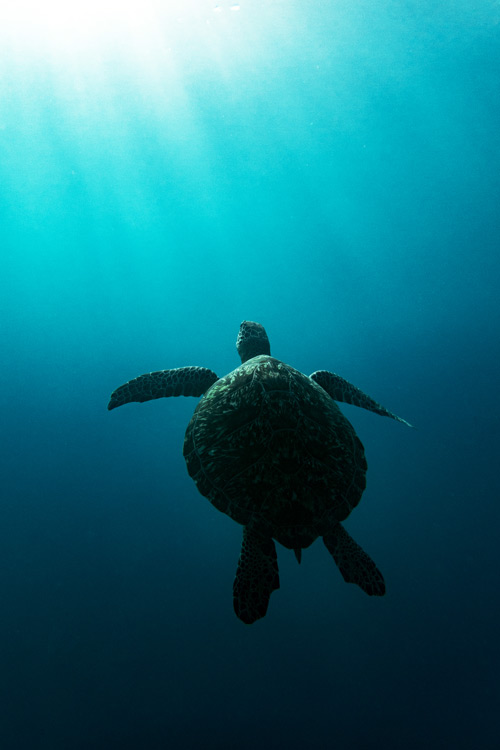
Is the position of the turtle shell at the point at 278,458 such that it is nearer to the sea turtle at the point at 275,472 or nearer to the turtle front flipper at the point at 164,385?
the sea turtle at the point at 275,472

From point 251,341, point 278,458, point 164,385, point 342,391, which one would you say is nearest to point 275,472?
point 278,458

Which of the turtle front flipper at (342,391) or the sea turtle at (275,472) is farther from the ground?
the turtle front flipper at (342,391)

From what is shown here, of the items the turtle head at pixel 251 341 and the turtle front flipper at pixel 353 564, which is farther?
the turtle head at pixel 251 341

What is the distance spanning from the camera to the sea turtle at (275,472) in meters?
2.27

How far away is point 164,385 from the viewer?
384cm

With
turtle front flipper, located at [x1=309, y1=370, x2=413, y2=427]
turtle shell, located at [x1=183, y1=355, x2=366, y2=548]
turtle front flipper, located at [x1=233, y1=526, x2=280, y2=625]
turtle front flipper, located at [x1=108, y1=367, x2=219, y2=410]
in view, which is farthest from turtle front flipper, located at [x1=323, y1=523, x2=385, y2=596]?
turtle front flipper, located at [x1=108, y1=367, x2=219, y2=410]

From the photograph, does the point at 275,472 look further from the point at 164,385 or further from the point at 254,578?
the point at 164,385

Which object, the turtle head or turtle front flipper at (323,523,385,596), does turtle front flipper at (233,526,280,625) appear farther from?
the turtle head

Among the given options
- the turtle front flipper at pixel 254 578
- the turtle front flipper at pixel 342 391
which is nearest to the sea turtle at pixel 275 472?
the turtle front flipper at pixel 254 578

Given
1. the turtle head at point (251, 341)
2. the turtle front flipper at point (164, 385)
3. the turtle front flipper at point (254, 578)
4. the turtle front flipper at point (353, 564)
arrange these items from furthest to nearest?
1. the turtle head at point (251, 341)
2. the turtle front flipper at point (164, 385)
3. the turtle front flipper at point (353, 564)
4. the turtle front flipper at point (254, 578)

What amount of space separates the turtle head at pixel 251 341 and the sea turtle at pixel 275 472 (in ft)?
4.94

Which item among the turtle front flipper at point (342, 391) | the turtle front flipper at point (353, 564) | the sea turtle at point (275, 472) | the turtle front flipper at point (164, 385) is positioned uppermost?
the turtle front flipper at point (164, 385)

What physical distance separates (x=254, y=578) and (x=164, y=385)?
221 cm

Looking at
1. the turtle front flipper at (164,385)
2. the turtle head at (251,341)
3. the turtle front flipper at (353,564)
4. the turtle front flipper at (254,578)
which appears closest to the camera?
the turtle front flipper at (254,578)
